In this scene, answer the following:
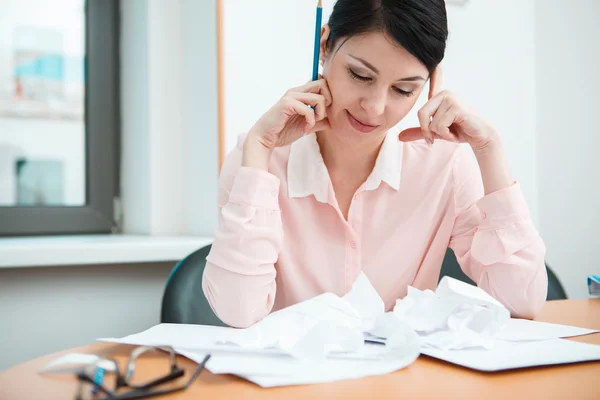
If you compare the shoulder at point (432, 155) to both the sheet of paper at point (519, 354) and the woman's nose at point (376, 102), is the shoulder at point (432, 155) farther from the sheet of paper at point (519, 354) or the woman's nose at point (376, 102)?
the sheet of paper at point (519, 354)

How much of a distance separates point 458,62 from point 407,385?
5.38 feet

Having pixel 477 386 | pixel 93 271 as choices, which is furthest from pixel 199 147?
pixel 477 386

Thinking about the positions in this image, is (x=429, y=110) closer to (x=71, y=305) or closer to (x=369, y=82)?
(x=369, y=82)

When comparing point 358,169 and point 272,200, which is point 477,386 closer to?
point 272,200

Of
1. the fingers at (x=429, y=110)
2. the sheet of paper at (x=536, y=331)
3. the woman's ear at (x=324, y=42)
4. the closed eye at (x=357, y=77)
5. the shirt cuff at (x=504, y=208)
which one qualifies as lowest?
the sheet of paper at (x=536, y=331)

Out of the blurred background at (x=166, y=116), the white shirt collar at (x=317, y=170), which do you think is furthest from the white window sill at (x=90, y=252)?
the white shirt collar at (x=317, y=170)

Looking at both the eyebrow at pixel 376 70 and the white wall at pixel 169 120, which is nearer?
the eyebrow at pixel 376 70

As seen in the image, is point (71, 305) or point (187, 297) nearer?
point (187, 297)

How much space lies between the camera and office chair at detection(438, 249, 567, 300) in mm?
1316

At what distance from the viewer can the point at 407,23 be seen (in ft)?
3.09

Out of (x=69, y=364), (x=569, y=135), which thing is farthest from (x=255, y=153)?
(x=569, y=135)

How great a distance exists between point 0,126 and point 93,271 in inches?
26.9

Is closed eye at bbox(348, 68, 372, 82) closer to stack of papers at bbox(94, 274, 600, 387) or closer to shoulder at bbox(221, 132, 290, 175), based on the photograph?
shoulder at bbox(221, 132, 290, 175)

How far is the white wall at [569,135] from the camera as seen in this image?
2.13 meters
